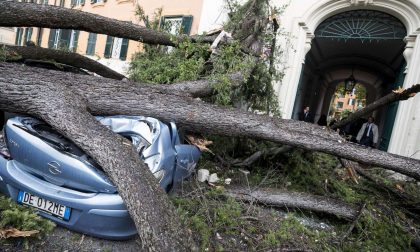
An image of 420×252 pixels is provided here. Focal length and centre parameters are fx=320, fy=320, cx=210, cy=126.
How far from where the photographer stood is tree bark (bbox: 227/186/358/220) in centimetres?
376

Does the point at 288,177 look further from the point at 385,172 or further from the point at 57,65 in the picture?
the point at 57,65

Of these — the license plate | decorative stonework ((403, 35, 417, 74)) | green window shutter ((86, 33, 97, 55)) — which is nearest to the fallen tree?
the license plate

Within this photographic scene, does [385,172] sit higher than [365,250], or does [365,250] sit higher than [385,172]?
[385,172]

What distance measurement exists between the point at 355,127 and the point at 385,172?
6354mm

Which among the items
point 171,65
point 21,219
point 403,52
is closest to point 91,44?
point 171,65

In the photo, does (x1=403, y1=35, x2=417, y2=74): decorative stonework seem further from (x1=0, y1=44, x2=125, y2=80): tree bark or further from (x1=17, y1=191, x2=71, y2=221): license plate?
(x1=17, y1=191, x2=71, y2=221): license plate

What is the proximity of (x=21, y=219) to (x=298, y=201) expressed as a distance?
9.47ft

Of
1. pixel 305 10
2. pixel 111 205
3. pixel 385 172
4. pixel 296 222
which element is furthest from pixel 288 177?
pixel 305 10

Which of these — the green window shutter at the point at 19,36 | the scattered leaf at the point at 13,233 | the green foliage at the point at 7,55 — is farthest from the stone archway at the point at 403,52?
the green window shutter at the point at 19,36

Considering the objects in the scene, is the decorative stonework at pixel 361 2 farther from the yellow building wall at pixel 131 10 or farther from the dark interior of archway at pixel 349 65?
the yellow building wall at pixel 131 10

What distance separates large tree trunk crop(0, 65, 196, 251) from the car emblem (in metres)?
0.25

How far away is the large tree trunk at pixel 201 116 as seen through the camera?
11.5 ft

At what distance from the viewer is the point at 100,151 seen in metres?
2.53

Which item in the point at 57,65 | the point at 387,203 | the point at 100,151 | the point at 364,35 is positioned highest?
the point at 364,35
